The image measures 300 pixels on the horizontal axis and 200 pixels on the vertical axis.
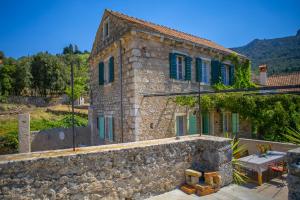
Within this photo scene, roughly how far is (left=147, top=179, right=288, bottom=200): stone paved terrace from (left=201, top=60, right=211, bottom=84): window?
22.8 ft

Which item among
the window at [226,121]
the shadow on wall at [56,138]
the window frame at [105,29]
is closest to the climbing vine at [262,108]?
the window at [226,121]

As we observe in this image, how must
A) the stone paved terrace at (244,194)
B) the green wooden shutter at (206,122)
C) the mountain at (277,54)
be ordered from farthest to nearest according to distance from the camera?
the mountain at (277,54), the green wooden shutter at (206,122), the stone paved terrace at (244,194)

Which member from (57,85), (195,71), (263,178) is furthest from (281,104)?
(57,85)

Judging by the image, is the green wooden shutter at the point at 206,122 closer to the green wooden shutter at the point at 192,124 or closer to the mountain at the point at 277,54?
the green wooden shutter at the point at 192,124

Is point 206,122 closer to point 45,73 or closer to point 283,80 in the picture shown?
point 283,80

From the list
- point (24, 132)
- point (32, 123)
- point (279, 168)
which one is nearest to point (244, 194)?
point (279, 168)

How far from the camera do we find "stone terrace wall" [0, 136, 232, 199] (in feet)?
11.5

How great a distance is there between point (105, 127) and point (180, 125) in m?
4.61

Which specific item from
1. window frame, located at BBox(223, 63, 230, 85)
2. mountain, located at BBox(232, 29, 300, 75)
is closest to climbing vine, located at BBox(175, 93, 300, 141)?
window frame, located at BBox(223, 63, 230, 85)

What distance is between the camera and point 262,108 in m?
11.7

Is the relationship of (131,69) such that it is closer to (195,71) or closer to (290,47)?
(195,71)

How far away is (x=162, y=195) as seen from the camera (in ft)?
16.4

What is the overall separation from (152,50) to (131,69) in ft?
4.83

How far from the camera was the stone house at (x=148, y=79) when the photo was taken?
30.7ft
